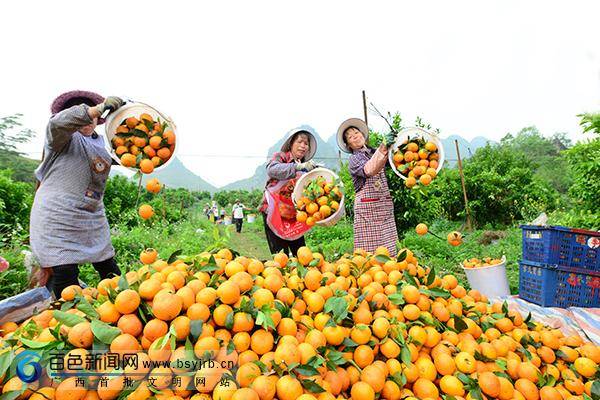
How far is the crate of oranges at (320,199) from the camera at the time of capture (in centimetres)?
300

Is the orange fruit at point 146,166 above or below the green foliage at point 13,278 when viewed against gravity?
above

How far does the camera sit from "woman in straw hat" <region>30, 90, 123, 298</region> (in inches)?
89.0

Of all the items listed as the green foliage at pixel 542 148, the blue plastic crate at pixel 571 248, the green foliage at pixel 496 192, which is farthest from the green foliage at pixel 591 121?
the green foliage at pixel 542 148

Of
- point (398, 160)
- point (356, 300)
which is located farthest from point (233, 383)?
point (398, 160)

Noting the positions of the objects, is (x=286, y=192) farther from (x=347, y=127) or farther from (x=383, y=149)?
(x=383, y=149)

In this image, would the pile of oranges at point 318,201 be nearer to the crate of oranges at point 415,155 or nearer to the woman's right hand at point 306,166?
the woman's right hand at point 306,166

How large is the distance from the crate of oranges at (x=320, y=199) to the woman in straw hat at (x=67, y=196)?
5.27 ft

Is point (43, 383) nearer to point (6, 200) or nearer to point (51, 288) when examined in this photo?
Answer: point (51, 288)

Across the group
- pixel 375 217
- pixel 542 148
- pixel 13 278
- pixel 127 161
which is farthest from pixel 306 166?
pixel 542 148

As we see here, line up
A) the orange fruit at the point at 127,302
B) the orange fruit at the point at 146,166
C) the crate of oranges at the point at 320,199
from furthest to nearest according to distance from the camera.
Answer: the crate of oranges at the point at 320,199, the orange fruit at the point at 146,166, the orange fruit at the point at 127,302

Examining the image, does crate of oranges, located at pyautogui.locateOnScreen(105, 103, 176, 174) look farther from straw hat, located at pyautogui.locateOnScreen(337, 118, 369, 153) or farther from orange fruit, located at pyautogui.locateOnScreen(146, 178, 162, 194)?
straw hat, located at pyautogui.locateOnScreen(337, 118, 369, 153)

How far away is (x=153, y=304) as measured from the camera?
4.11ft

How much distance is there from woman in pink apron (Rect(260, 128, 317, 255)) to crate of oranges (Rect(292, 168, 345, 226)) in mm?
182

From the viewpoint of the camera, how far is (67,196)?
2.33 meters
